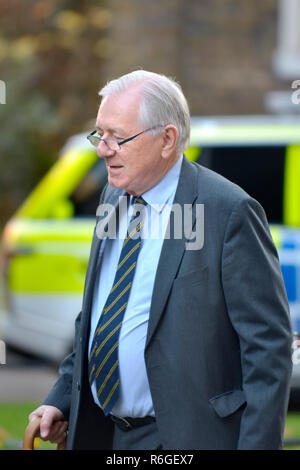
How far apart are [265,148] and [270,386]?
4.52 metres

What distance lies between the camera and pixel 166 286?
259 centimetres

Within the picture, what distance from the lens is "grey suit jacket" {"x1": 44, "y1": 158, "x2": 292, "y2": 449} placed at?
2518 millimetres

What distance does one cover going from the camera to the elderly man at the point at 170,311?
8.32 feet

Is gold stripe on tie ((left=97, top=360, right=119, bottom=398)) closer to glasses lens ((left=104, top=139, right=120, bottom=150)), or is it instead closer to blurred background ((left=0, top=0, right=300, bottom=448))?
glasses lens ((left=104, top=139, right=120, bottom=150))

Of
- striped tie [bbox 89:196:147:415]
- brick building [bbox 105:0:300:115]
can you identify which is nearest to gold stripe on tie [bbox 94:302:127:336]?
striped tie [bbox 89:196:147:415]

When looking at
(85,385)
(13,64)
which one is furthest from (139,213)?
(13,64)

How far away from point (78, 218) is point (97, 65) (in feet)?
49.5

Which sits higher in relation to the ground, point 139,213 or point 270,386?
point 139,213

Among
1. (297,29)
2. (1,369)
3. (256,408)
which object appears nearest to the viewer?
(256,408)

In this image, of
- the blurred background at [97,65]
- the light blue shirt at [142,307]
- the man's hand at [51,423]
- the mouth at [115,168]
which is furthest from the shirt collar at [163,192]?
the blurred background at [97,65]

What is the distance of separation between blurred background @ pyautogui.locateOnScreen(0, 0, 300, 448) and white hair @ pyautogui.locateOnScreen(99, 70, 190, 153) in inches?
65.0

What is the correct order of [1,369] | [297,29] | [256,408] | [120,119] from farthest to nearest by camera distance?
[297,29] < [1,369] < [120,119] < [256,408]

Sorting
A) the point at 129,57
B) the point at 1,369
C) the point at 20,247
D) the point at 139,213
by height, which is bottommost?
the point at 1,369

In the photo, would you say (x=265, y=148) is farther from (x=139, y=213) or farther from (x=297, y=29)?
(x=297, y=29)
